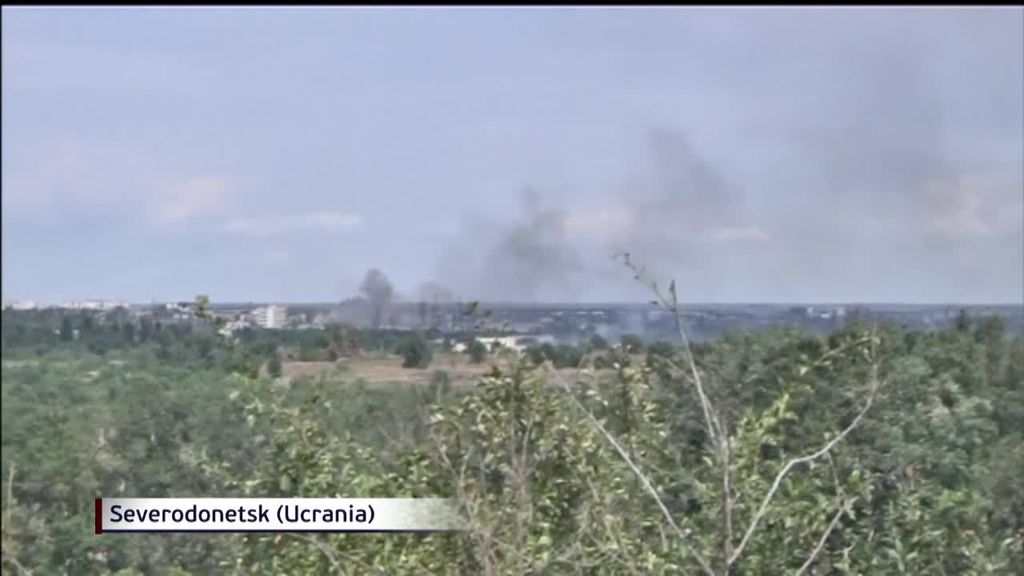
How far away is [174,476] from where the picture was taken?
4.76m

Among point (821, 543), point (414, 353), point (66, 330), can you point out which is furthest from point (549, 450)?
point (66, 330)

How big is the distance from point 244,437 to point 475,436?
808 millimetres

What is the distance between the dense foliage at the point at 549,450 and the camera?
13.5 feet

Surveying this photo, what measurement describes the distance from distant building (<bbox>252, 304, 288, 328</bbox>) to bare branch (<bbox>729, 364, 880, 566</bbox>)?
5.16ft

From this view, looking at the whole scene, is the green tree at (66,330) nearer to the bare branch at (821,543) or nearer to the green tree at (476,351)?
the green tree at (476,351)

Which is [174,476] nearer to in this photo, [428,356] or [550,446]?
[428,356]

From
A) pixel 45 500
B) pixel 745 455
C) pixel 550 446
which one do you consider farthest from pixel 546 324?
pixel 45 500

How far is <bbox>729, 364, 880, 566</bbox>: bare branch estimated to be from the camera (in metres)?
3.92

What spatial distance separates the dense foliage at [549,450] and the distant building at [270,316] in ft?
0.12

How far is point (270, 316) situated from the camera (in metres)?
4.66

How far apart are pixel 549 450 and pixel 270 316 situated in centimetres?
100

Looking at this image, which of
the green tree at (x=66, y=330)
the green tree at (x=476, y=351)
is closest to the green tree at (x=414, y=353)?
the green tree at (x=476, y=351)

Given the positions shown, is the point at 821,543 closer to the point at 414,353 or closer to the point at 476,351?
the point at 476,351

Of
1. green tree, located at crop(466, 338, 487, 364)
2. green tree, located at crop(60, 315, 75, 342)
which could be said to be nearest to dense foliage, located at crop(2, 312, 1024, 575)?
green tree, located at crop(60, 315, 75, 342)
